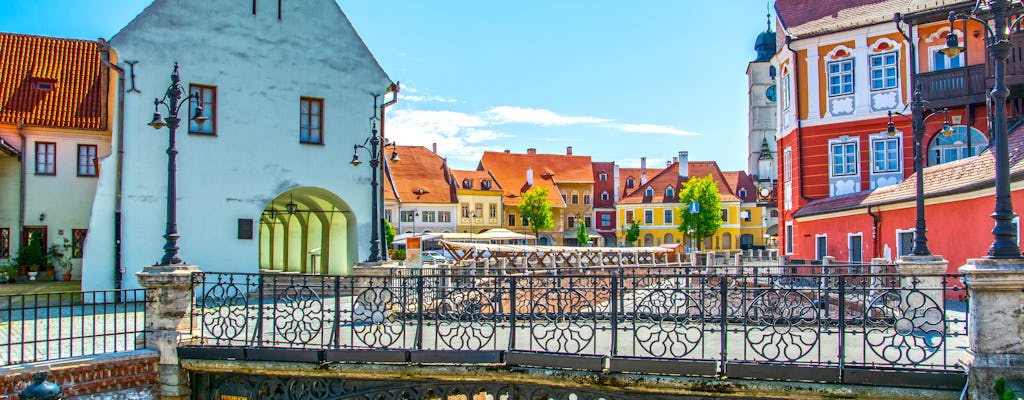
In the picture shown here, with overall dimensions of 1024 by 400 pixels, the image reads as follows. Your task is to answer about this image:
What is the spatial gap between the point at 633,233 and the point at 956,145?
47329mm

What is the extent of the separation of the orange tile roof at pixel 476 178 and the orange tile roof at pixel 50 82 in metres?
45.1

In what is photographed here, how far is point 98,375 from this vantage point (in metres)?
10.4

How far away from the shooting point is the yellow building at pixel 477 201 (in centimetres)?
6906

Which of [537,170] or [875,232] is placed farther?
[537,170]

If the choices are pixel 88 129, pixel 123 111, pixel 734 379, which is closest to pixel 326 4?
pixel 123 111

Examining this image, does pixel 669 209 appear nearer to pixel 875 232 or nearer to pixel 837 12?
pixel 837 12

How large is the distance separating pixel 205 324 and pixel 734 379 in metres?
7.62

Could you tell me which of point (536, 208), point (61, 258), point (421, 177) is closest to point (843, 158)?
point (61, 258)

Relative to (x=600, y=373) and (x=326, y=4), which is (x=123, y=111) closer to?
(x=326, y=4)

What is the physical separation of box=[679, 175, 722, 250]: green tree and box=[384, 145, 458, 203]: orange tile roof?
66.5ft

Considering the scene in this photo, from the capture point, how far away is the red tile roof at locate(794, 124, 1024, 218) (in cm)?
1672

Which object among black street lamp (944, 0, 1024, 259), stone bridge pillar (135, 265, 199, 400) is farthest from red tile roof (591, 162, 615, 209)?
black street lamp (944, 0, 1024, 259)

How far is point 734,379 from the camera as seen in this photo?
8.60 m

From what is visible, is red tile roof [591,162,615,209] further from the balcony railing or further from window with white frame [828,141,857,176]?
the balcony railing
